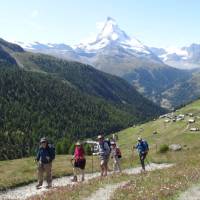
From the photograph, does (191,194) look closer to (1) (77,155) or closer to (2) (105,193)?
(2) (105,193)

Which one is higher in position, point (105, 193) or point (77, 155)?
point (77, 155)

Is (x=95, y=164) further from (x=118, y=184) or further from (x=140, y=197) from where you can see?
(x=140, y=197)

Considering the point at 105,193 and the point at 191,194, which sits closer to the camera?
the point at 191,194

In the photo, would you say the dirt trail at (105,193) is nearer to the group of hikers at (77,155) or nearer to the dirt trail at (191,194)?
the dirt trail at (191,194)

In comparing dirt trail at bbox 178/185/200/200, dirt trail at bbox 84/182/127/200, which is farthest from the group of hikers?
dirt trail at bbox 178/185/200/200

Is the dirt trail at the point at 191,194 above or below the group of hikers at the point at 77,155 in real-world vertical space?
below

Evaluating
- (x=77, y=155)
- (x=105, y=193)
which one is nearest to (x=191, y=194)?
(x=105, y=193)

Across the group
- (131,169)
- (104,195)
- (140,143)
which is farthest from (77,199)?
(131,169)

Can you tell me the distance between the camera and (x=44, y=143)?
34844 millimetres

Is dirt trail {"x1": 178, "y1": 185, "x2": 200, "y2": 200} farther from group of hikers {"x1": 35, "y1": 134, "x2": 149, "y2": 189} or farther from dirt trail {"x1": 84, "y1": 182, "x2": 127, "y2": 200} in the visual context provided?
group of hikers {"x1": 35, "y1": 134, "x2": 149, "y2": 189}

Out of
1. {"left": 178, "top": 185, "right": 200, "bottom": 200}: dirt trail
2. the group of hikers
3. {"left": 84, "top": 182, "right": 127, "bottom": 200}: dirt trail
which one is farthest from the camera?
the group of hikers

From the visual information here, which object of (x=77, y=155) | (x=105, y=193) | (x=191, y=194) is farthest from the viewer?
(x=77, y=155)

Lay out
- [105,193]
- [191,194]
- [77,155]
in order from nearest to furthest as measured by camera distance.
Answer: [191,194] < [105,193] < [77,155]

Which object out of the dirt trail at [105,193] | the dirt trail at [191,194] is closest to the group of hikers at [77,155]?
the dirt trail at [105,193]
